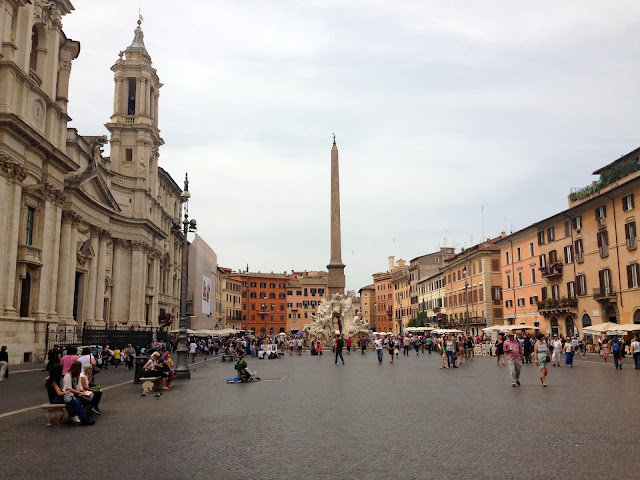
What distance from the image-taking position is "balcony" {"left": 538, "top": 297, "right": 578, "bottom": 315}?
41.3 metres

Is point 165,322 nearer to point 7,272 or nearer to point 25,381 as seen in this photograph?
point 7,272

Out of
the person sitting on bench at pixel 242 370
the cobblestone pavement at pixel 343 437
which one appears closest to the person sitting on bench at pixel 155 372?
the cobblestone pavement at pixel 343 437

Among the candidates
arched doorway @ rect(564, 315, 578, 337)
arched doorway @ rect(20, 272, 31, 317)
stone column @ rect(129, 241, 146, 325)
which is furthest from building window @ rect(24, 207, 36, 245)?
arched doorway @ rect(564, 315, 578, 337)

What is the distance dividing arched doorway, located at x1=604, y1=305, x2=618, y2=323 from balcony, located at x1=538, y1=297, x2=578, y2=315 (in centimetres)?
331

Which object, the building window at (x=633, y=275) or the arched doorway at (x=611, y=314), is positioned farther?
the arched doorway at (x=611, y=314)

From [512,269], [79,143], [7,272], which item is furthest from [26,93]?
[512,269]

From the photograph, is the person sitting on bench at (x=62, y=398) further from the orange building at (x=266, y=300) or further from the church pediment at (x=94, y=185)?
the orange building at (x=266, y=300)

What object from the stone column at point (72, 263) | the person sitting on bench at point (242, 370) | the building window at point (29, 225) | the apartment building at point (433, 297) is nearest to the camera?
the person sitting on bench at point (242, 370)

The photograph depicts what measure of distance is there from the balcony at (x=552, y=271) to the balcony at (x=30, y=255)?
34.8 meters

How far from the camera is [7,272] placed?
78.8ft

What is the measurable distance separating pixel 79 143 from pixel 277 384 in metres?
26.7

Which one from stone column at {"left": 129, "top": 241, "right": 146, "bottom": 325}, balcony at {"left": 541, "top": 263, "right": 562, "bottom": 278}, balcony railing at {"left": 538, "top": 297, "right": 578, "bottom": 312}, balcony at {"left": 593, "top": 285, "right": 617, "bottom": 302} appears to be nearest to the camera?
balcony at {"left": 593, "top": 285, "right": 617, "bottom": 302}

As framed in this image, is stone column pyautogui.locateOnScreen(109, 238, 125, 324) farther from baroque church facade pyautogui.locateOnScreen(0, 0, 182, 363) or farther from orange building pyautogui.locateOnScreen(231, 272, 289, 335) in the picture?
orange building pyautogui.locateOnScreen(231, 272, 289, 335)

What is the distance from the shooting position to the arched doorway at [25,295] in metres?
26.7
